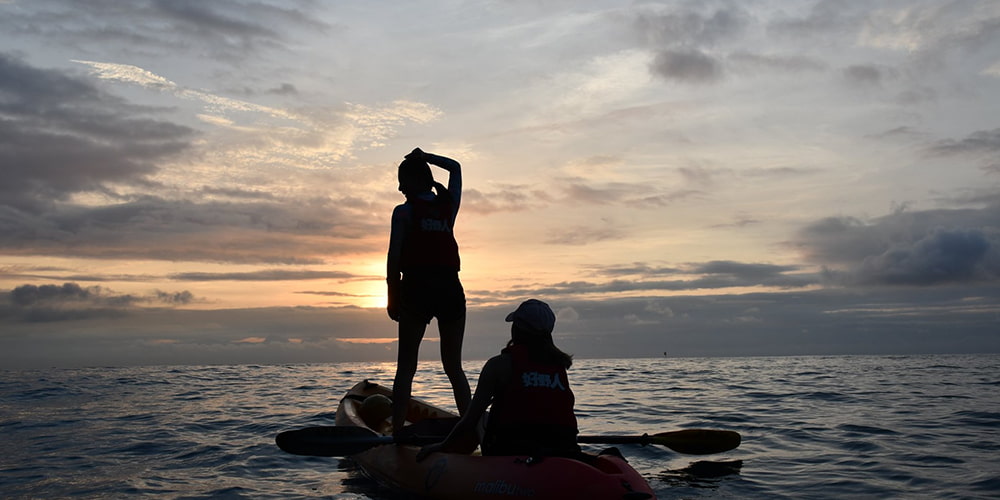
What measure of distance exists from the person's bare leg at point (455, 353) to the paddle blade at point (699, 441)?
2028 millimetres

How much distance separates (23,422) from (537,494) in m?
12.5

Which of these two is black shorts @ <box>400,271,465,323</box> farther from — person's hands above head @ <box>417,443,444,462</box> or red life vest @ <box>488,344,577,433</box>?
red life vest @ <box>488,344,577,433</box>

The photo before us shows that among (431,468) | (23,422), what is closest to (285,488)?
(431,468)

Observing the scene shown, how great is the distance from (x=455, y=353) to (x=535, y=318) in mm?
2088

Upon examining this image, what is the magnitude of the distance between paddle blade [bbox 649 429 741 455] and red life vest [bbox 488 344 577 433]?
2.30 meters

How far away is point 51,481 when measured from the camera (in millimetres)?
7555

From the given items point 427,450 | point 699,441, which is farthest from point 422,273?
point 699,441

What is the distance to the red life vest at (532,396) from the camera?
5.17 meters

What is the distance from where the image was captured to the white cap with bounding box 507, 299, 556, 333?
5148 millimetres

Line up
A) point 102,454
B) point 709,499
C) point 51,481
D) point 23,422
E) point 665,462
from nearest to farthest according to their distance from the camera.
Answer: point 709,499 < point 51,481 < point 665,462 < point 102,454 < point 23,422

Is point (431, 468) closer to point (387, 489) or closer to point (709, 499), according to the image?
point (387, 489)

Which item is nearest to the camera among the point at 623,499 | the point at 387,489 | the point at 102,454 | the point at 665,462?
the point at 623,499

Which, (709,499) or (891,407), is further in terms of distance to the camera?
(891,407)

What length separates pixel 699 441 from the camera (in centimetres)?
730
